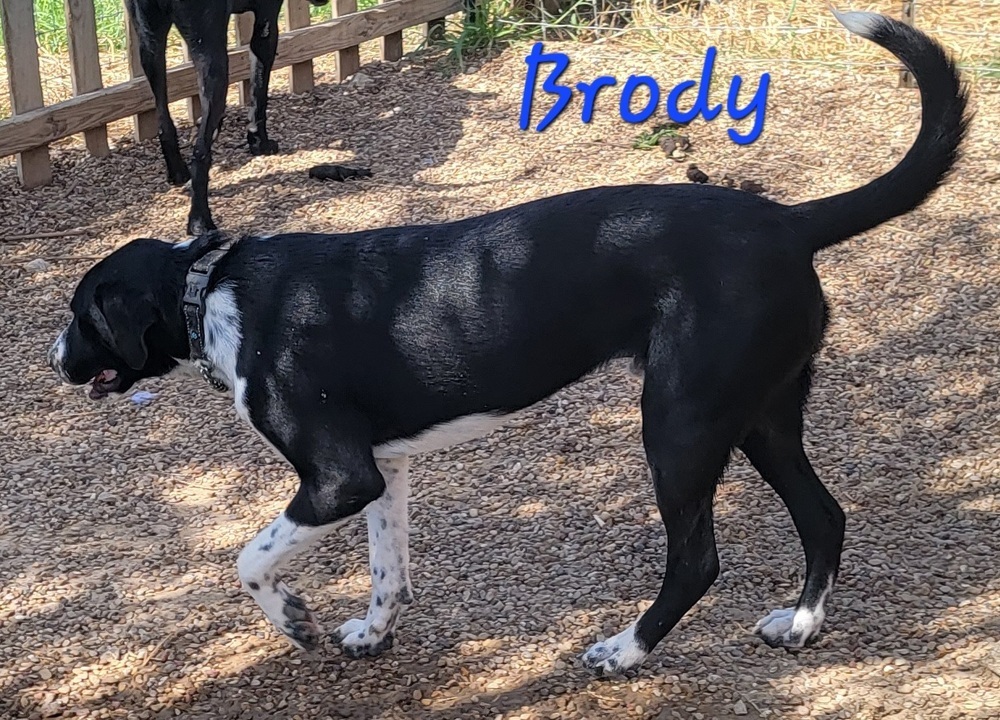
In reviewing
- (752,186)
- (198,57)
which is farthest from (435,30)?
(752,186)

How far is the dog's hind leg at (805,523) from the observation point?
346cm

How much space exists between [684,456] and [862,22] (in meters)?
1.14

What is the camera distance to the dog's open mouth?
3424mm

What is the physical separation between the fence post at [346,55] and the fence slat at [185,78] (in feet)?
0.21

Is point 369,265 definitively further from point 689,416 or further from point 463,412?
point 689,416

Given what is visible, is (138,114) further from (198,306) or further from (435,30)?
(198,306)

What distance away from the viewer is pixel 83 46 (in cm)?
688

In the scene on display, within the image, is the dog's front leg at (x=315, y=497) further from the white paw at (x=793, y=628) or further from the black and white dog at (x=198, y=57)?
the black and white dog at (x=198, y=57)

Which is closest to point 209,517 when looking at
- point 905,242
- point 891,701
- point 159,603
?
point 159,603

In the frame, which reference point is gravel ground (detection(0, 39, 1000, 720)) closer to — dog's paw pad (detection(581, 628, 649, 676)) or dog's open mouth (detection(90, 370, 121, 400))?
dog's paw pad (detection(581, 628, 649, 676))

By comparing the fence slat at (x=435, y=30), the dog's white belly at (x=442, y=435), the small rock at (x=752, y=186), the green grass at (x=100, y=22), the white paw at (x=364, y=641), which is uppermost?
the dog's white belly at (x=442, y=435)

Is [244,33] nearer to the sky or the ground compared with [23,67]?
nearer to the ground

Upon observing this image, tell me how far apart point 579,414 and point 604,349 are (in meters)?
1.79

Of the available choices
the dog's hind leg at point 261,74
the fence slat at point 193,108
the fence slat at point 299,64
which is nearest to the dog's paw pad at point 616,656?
the dog's hind leg at point 261,74
